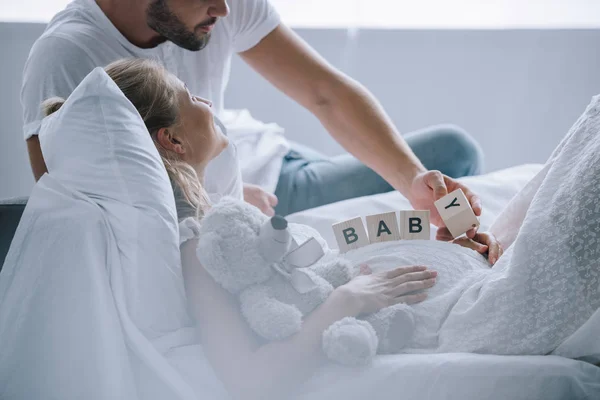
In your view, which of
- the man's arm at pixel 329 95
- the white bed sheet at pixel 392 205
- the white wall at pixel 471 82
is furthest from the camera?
the white wall at pixel 471 82

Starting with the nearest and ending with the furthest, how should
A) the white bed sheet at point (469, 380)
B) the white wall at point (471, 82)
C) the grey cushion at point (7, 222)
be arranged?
the white bed sheet at point (469, 380)
the grey cushion at point (7, 222)
the white wall at point (471, 82)

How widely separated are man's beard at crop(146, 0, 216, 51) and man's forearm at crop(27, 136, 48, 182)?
1.20 feet

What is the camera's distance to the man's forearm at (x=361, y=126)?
1511mm

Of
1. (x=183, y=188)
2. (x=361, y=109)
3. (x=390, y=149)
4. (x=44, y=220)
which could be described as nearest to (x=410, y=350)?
(x=183, y=188)

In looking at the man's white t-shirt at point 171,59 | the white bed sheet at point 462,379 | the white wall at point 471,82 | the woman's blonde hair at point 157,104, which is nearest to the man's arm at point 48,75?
the man's white t-shirt at point 171,59

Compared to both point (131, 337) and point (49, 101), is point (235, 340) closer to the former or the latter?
point (131, 337)

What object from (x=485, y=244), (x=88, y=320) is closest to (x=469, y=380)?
(x=485, y=244)

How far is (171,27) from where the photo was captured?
4.51 ft

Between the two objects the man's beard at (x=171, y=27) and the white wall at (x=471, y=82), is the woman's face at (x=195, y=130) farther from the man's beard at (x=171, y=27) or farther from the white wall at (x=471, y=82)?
the white wall at (x=471, y=82)

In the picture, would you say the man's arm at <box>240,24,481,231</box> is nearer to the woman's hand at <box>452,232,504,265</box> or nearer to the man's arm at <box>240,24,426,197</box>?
the man's arm at <box>240,24,426,197</box>

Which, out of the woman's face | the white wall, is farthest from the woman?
the white wall

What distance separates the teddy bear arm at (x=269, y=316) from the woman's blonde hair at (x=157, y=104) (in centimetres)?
22

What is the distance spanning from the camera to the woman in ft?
2.80

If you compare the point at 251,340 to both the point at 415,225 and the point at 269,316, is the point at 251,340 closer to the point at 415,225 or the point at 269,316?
the point at 269,316
